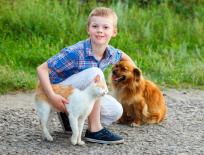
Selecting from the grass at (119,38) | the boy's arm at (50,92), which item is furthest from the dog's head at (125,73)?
the grass at (119,38)

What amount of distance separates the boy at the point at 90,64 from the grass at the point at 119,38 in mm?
2146

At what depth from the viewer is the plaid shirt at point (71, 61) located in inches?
216

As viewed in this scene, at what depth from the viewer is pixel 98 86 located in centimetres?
527

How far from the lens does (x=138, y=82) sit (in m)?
6.14

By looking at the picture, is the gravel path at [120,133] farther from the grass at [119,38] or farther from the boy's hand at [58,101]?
the grass at [119,38]

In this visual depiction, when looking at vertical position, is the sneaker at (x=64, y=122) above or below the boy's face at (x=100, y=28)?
below

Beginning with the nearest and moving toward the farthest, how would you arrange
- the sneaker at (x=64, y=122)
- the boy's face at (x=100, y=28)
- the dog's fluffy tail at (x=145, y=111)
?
the boy's face at (x=100, y=28)
the sneaker at (x=64, y=122)
the dog's fluffy tail at (x=145, y=111)

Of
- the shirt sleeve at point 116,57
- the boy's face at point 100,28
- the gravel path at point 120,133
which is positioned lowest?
the gravel path at point 120,133

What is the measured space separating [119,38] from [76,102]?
13.5 feet

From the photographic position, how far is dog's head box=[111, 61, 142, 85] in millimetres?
6023

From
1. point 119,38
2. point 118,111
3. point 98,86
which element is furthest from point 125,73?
point 119,38

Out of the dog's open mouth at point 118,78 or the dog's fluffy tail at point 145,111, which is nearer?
the dog's open mouth at point 118,78

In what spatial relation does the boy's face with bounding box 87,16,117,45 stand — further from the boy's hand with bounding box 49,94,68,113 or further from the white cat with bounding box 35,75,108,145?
the boy's hand with bounding box 49,94,68,113

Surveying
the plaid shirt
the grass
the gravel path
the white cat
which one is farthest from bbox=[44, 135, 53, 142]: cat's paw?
the grass
